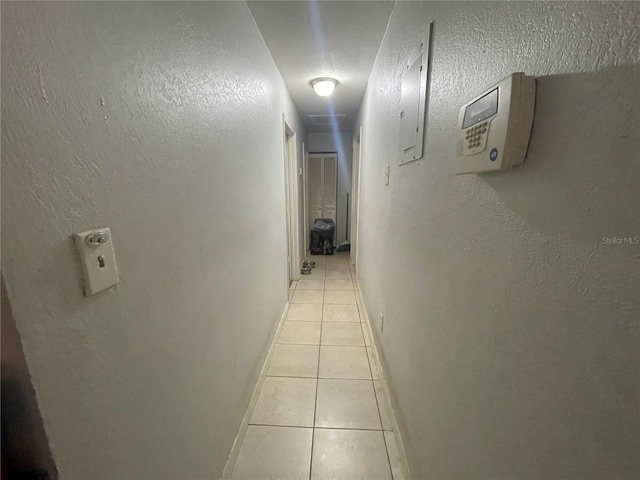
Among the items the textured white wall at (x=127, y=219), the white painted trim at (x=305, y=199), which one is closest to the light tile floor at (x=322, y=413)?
the textured white wall at (x=127, y=219)

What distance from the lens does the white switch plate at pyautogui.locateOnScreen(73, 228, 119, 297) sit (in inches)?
18.5

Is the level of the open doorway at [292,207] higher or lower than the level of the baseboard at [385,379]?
higher

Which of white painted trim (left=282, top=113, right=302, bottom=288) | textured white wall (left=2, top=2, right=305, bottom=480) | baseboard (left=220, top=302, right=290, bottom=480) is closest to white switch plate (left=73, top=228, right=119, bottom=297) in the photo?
textured white wall (left=2, top=2, right=305, bottom=480)

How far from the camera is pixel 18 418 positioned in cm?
38

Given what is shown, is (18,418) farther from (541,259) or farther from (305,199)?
(305,199)

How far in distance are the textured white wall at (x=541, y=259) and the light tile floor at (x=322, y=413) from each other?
46 centimetres

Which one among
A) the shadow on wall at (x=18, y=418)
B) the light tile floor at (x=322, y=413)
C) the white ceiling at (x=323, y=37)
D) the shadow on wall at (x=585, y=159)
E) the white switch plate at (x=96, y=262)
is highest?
the white ceiling at (x=323, y=37)

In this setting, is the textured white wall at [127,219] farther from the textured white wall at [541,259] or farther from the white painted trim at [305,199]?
the white painted trim at [305,199]

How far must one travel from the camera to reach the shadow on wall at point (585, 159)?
31 cm

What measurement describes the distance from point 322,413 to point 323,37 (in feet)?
7.84

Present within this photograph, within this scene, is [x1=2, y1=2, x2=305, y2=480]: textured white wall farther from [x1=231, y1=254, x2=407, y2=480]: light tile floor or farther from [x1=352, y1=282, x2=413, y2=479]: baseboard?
[x1=352, y1=282, x2=413, y2=479]: baseboard

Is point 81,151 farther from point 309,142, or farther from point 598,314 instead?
point 309,142

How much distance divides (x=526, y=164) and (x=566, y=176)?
3.3 inches

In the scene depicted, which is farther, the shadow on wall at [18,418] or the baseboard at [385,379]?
the baseboard at [385,379]
